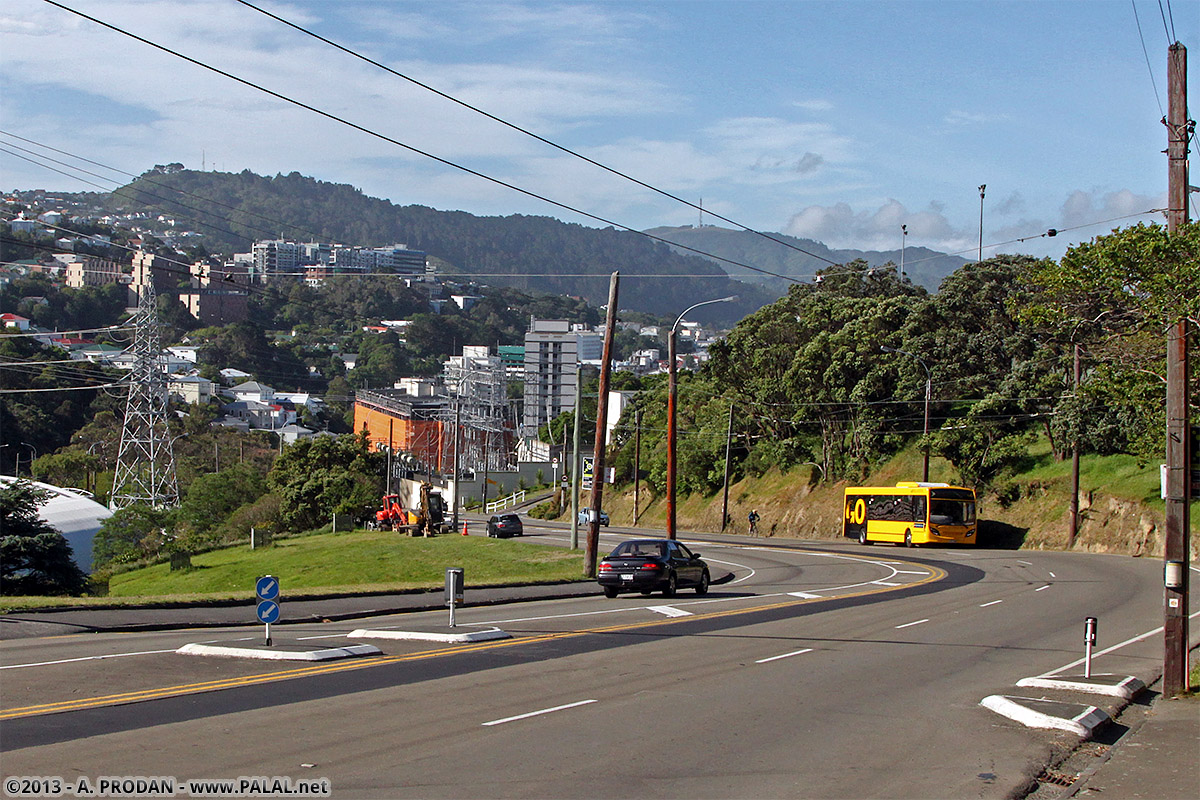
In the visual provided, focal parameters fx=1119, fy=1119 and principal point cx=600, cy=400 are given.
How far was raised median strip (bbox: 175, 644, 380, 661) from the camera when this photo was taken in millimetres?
15617

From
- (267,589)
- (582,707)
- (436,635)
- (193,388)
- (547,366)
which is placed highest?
(547,366)

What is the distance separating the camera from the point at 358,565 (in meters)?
49.6

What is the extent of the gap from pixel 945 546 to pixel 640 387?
304ft

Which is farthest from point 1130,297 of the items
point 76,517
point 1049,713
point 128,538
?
point 76,517

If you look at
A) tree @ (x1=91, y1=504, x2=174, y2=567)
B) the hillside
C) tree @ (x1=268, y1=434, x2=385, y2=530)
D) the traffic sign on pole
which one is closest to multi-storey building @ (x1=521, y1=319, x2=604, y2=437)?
tree @ (x1=268, y1=434, x2=385, y2=530)

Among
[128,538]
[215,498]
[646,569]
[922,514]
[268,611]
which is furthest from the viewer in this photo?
[215,498]

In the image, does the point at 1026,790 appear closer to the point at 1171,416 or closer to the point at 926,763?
the point at 926,763

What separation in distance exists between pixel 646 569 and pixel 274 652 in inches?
565

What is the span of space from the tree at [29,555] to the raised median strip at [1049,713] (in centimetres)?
3550

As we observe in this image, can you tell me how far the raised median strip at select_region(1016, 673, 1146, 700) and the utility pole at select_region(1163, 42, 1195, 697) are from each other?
51cm

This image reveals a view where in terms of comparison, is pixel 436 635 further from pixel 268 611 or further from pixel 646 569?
pixel 646 569

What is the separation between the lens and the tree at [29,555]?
3978cm

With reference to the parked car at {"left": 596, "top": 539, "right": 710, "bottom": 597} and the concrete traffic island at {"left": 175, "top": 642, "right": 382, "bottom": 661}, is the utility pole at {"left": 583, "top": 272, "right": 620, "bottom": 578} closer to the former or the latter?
the parked car at {"left": 596, "top": 539, "right": 710, "bottom": 597}

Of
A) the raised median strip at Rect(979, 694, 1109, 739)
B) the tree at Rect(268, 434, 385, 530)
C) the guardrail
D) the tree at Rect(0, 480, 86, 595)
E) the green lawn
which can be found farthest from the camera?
the guardrail
